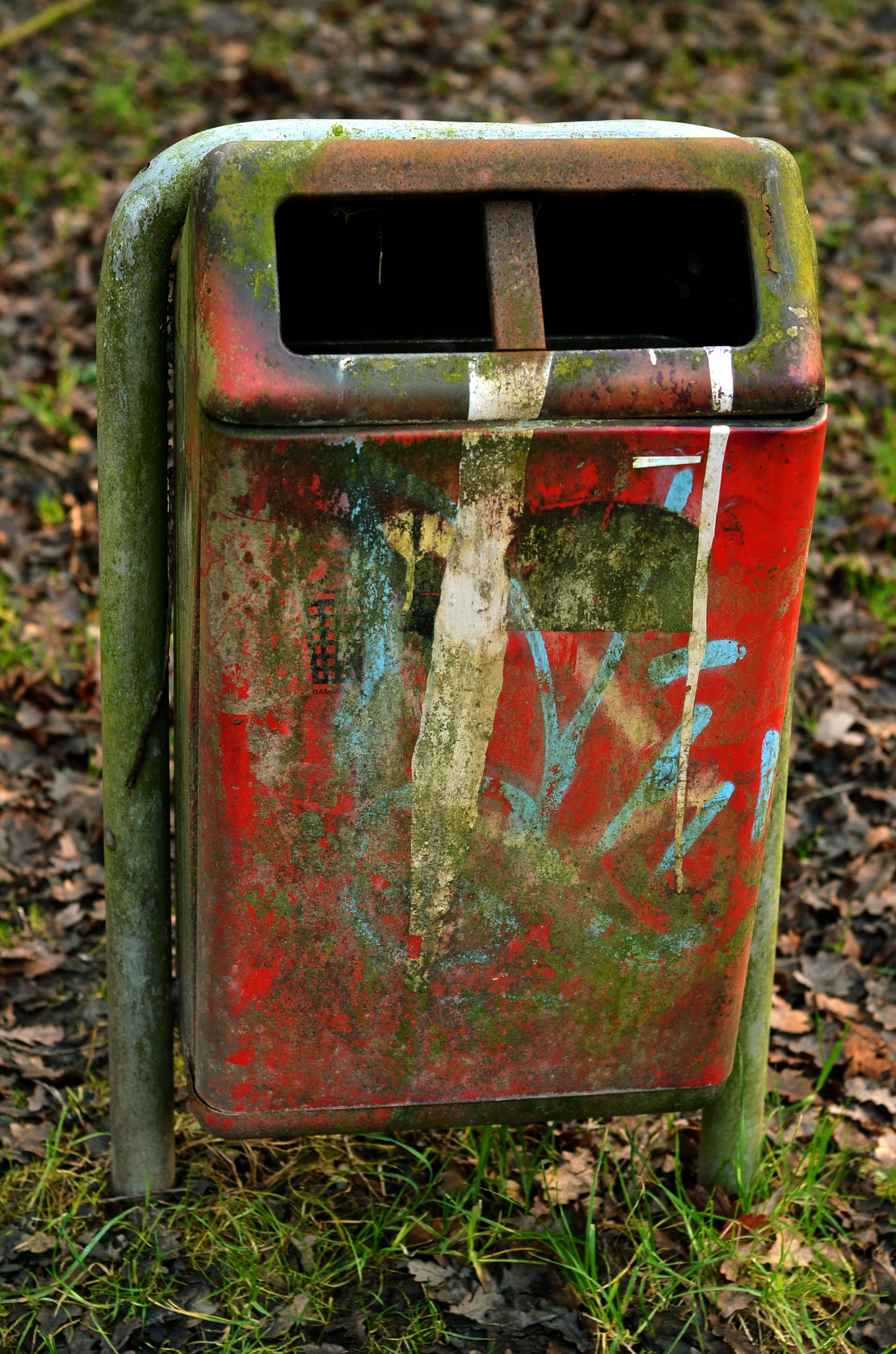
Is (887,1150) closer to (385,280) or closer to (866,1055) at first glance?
(866,1055)

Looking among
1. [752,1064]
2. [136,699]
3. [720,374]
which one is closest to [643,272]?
[720,374]

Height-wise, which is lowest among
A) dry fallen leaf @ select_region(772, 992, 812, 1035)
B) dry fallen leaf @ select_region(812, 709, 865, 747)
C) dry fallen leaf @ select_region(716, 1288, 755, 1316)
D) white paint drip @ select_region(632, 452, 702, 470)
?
dry fallen leaf @ select_region(772, 992, 812, 1035)

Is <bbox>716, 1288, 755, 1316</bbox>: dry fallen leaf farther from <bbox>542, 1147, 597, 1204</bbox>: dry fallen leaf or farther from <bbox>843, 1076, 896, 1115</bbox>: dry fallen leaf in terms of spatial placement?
<bbox>843, 1076, 896, 1115</bbox>: dry fallen leaf

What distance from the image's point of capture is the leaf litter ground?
1.98 metres

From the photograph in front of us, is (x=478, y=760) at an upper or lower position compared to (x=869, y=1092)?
upper

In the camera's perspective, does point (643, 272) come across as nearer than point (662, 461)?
No

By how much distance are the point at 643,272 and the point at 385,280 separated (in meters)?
0.40

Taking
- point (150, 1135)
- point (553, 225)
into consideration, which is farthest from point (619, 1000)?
point (553, 225)

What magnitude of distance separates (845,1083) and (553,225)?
5.47 feet

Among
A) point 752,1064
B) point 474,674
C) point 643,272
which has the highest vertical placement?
point 643,272

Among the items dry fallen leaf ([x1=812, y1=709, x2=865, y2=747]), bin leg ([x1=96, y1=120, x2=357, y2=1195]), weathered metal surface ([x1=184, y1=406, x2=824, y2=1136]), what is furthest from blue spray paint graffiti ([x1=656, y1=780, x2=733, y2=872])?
dry fallen leaf ([x1=812, y1=709, x2=865, y2=747])

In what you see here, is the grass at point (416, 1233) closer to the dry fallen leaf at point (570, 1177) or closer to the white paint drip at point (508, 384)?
the dry fallen leaf at point (570, 1177)

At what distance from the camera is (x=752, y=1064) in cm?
206

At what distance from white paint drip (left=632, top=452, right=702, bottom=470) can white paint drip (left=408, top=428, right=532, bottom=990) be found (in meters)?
0.14
